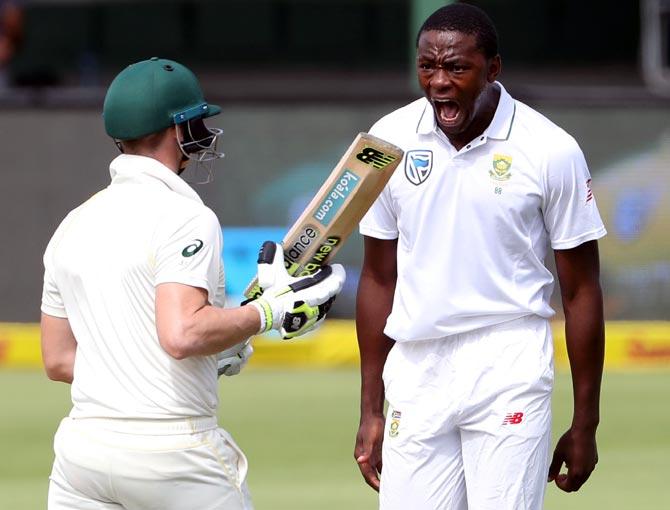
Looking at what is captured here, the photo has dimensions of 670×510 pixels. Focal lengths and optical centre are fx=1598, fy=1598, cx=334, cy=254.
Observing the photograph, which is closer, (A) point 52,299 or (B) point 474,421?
(A) point 52,299

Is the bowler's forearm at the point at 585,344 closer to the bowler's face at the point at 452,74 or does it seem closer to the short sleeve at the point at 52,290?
the bowler's face at the point at 452,74

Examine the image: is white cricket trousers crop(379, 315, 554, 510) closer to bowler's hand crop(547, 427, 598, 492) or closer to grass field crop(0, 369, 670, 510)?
bowler's hand crop(547, 427, 598, 492)

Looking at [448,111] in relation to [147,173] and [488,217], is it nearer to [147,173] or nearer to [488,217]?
[488,217]

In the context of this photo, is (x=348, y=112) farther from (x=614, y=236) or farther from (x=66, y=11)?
(x=66, y=11)

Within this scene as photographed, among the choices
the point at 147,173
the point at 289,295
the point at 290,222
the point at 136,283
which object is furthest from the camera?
the point at 290,222


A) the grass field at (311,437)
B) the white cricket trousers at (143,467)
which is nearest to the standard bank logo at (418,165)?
the white cricket trousers at (143,467)

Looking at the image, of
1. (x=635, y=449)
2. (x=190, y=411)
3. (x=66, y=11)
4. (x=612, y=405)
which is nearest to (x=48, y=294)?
(x=190, y=411)

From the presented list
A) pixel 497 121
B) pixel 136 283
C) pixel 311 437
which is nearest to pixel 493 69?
pixel 497 121

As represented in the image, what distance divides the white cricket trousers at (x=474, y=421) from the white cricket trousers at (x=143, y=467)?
69 cm

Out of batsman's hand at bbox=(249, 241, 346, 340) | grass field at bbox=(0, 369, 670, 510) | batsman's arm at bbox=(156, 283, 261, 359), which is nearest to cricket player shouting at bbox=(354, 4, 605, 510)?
batsman's hand at bbox=(249, 241, 346, 340)

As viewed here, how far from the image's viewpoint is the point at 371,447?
474 cm

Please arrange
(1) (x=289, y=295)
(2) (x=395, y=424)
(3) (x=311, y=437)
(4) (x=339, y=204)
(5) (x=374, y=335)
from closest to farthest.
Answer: (1) (x=289, y=295)
(4) (x=339, y=204)
(2) (x=395, y=424)
(5) (x=374, y=335)
(3) (x=311, y=437)

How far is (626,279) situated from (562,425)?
9.55 ft

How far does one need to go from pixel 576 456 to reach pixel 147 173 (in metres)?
1.47
